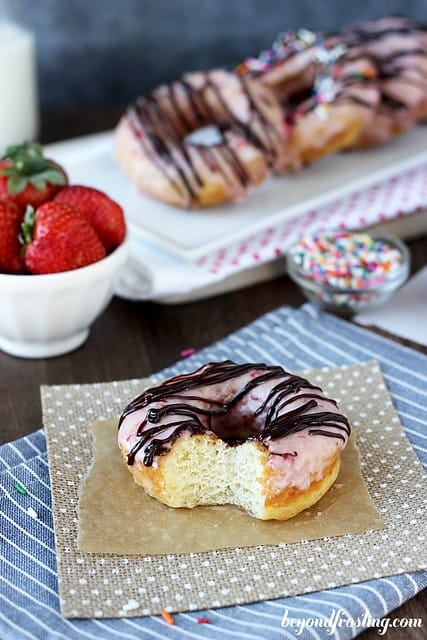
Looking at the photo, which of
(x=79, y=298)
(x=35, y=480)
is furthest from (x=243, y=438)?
(x=79, y=298)

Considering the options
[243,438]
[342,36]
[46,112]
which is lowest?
[46,112]

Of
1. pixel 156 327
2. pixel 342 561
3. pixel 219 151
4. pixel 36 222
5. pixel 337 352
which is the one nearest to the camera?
pixel 342 561

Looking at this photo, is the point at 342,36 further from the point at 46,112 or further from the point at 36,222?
the point at 36,222

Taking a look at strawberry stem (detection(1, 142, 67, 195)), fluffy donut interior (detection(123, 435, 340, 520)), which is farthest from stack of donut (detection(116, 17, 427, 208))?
fluffy donut interior (detection(123, 435, 340, 520))

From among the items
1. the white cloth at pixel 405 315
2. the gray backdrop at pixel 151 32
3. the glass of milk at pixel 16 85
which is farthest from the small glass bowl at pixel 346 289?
the gray backdrop at pixel 151 32

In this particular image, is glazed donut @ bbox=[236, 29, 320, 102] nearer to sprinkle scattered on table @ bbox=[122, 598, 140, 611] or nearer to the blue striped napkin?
the blue striped napkin

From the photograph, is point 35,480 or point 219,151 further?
point 219,151

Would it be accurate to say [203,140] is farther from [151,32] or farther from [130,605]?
[130,605]
